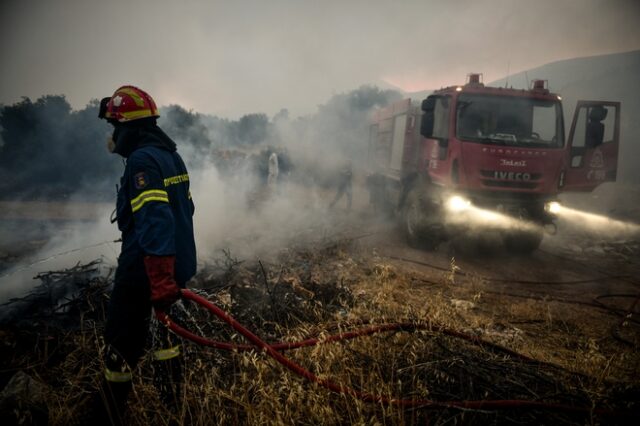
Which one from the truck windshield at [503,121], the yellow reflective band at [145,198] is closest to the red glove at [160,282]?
the yellow reflective band at [145,198]

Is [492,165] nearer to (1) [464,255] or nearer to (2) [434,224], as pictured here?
(2) [434,224]

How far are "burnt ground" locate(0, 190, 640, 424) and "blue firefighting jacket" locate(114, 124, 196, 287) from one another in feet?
2.78

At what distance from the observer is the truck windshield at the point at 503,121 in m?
6.52

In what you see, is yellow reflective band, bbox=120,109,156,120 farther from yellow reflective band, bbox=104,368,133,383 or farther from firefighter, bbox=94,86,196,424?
yellow reflective band, bbox=104,368,133,383

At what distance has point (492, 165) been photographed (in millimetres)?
6301

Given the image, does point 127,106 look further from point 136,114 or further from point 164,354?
point 164,354

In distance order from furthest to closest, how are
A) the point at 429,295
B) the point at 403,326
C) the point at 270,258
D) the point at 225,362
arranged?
the point at 270,258, the point at 429,295, the point at 225,362, the point at 403,326

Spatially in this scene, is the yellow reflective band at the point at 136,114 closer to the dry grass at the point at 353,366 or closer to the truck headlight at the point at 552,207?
the dry grass at the point at 353,366

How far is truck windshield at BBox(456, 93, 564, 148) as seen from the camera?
652cm

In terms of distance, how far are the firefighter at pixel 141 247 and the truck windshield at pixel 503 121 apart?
575 centimetres

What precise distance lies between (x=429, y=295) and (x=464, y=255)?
2.98 metres

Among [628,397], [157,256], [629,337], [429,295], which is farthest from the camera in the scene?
[429,295]

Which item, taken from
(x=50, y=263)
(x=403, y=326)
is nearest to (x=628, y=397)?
(x=403, y=326)

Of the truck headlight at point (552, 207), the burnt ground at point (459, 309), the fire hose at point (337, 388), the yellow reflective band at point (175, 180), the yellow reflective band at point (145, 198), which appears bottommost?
the burnt ground at point (459, 309)
